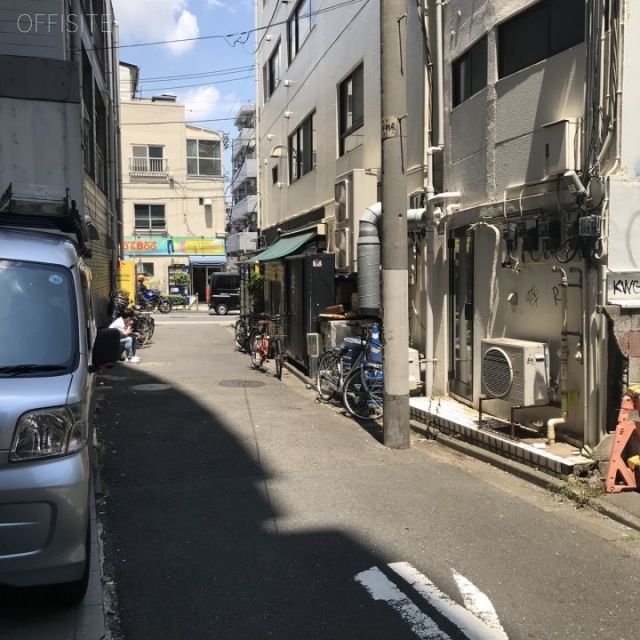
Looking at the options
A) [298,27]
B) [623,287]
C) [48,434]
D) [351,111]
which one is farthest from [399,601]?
[298,27]

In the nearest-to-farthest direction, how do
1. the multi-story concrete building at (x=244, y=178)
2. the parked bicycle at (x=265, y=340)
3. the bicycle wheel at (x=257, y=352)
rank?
the parked bicycle at (x=265, y=340), the bicycle wheel at (x=257, y=352), the multi-story concrete building at (x=244, y=178)

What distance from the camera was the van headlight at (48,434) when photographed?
3.29m

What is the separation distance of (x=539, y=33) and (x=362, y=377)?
5.00 meters

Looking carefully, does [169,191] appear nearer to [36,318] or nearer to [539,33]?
[539,33]

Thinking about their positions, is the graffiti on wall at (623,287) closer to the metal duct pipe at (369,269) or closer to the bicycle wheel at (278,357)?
the metal duct pipe at (369,269)

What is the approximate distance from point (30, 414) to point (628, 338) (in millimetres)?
5074

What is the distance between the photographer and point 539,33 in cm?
695

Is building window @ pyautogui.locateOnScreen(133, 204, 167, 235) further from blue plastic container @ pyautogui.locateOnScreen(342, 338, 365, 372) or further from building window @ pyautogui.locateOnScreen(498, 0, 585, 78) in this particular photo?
building window @ pyautogui.locateOnScreen(498, 0, 585, 78)

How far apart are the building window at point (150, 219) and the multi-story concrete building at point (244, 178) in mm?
4905

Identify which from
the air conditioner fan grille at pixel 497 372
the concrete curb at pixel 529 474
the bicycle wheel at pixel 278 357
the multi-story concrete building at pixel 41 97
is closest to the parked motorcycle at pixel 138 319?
the bicycle wheel at pixel 278 357

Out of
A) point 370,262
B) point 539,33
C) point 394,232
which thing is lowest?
point 370,262

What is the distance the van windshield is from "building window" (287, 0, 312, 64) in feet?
47.6

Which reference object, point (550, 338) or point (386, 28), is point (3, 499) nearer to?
point (550, 338)

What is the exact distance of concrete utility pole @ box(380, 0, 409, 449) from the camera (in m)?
7.24
